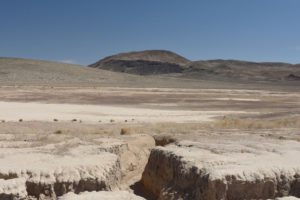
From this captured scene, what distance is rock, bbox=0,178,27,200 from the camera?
23.4ft

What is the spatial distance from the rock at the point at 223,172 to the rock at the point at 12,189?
10.9 feet

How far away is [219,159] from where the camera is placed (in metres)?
9.08

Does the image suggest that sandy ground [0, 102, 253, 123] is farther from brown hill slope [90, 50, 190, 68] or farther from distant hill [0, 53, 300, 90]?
brown hill slope [90, 50, 190, 68]

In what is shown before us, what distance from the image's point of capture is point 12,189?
7.27 m

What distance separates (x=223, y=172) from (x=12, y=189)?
465 centimetres

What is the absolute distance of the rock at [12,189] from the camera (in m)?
7.12

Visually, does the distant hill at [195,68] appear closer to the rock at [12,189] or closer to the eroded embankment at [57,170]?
the eroded embankment at [57,170]

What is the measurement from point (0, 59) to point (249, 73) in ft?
316

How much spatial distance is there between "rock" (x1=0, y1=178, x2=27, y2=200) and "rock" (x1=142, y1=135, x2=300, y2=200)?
331 centimetres

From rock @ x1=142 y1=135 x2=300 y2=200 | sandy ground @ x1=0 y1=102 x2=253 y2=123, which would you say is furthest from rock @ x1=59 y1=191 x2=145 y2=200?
sandy ground @ x1=0 y1=102 x2=253 y2=123

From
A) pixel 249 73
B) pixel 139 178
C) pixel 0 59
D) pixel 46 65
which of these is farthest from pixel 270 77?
pixel 139 178

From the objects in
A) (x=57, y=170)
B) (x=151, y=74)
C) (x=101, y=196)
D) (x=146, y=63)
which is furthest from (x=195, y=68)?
(x=101, y=196)

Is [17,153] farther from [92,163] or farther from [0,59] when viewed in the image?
[0,59]

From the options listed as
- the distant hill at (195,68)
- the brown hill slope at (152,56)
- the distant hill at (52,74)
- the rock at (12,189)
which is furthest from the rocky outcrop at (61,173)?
the brown hill slope at (152,56)
